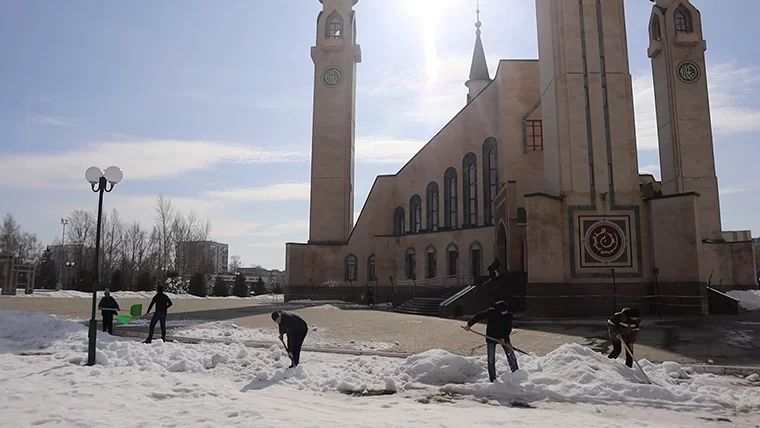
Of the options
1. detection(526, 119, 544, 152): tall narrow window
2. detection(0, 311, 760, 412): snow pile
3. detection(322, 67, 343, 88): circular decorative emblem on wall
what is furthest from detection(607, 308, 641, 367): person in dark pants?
detection(322, 67, 343, 88): circular decorative emblem on wall

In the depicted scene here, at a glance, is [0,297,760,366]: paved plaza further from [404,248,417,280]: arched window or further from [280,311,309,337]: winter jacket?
[404,248,417,280]: arched window

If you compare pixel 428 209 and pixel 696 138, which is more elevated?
pixel 696 138

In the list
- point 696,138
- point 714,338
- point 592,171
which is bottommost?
point 714,338

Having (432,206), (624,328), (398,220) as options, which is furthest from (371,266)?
(624,328)

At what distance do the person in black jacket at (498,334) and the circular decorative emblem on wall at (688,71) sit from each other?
4253cm

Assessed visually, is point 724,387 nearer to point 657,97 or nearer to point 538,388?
point 538,388

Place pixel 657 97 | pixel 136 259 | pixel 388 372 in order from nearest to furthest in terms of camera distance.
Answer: pixel 388 372 → pixel 657 97 → pixel 136 259

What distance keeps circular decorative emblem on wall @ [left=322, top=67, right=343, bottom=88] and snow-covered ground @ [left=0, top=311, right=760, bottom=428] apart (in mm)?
38856

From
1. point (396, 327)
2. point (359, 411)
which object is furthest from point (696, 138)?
point (359, 411)

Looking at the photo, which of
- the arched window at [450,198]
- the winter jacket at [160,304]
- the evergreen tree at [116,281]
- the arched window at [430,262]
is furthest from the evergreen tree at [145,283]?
the winter jacket at [160,304]

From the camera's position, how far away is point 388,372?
9.31 m

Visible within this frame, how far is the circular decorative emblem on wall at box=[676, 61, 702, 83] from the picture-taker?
42.9 metres

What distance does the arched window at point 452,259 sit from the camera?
1514 inches

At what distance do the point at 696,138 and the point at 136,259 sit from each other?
6576 centimetres
